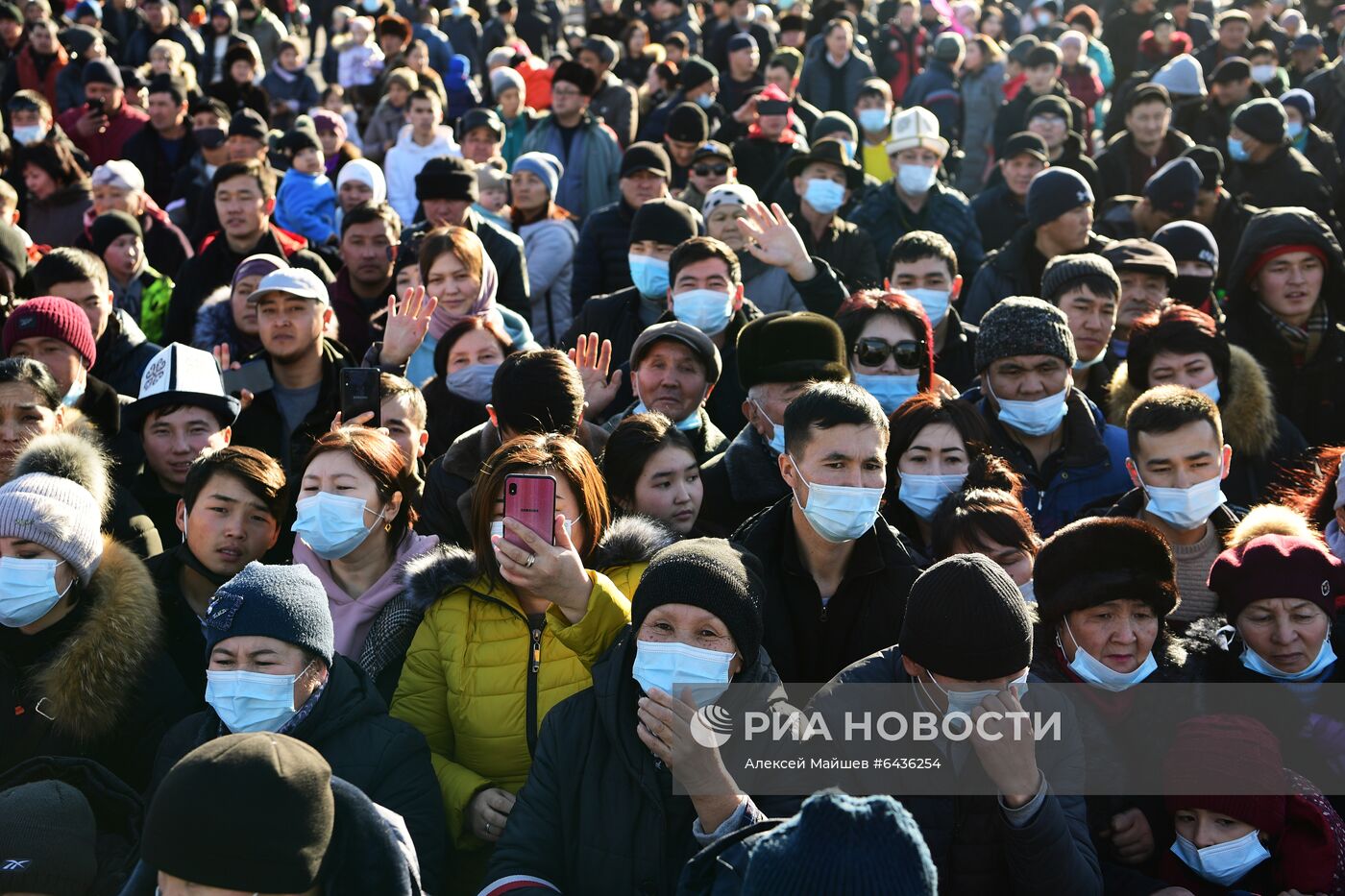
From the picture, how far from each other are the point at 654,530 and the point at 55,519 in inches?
77.6

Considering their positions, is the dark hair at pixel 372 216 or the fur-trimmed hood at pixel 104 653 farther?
the dark hair at pixel 372 216

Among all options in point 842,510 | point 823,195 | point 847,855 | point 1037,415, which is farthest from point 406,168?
point 847,855

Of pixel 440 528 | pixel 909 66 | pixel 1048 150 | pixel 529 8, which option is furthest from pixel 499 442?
pixel 529 8

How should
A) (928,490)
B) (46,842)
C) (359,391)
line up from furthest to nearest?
(359,391)
(928,490)
(46,842)

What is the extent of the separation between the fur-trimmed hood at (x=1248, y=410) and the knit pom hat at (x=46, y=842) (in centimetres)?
462

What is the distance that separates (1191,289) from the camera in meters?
8.03

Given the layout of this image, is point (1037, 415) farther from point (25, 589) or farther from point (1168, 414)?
point (25, 589)

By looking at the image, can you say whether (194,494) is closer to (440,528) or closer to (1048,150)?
(440,528)

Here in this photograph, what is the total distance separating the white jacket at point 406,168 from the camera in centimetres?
1185

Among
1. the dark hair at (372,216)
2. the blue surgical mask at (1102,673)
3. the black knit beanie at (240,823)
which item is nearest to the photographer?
the black knit beanie at (240,823)

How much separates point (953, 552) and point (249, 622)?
2.30 metres

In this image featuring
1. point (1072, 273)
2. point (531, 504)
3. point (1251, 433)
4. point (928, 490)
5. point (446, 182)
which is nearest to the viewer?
point (531, 504)

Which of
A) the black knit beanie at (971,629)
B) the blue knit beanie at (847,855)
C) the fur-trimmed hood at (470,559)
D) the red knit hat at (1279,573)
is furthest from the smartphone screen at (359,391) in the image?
the blue knit beanie at (847,855)

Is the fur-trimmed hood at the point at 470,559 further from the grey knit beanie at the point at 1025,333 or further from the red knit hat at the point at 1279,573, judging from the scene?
the grey knit beanie at the point at 1025,333
